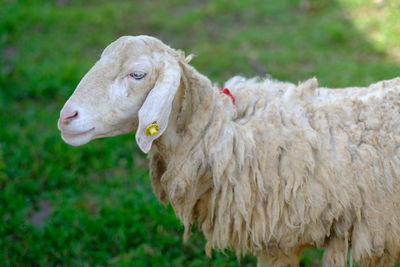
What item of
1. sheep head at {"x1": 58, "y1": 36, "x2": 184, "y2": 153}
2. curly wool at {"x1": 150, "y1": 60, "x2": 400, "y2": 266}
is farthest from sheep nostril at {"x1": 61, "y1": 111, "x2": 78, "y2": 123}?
curly wool at {"x1": 150, "y1": 60, "x2": 400, "y2": 266}

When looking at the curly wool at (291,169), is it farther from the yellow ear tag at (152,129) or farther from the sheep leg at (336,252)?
the yellow ear tag at (152,129)

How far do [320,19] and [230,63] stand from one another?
4.97 feet

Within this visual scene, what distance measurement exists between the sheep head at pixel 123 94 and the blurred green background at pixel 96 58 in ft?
4.28

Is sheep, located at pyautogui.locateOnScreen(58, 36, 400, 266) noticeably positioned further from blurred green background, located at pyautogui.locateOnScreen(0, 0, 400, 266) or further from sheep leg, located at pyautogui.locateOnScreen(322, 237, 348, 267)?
blurred green background, located at pyautogui.locateOnScreen(0, 0, 400, 266)

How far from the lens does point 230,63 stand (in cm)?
574

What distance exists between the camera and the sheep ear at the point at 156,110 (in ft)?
7.33

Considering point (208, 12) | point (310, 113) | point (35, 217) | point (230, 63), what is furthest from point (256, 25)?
point (310, 113)

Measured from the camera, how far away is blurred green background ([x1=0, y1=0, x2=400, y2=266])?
3.71m

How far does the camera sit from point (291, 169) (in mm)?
2494

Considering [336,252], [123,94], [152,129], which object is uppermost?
[123,94]

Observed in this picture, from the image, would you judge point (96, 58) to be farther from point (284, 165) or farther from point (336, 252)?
point (336, 252)

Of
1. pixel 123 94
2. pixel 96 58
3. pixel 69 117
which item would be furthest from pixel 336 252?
pixel 96 58

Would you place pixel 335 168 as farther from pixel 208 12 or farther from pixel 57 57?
pixel 208 12

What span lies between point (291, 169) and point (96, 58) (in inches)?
161
